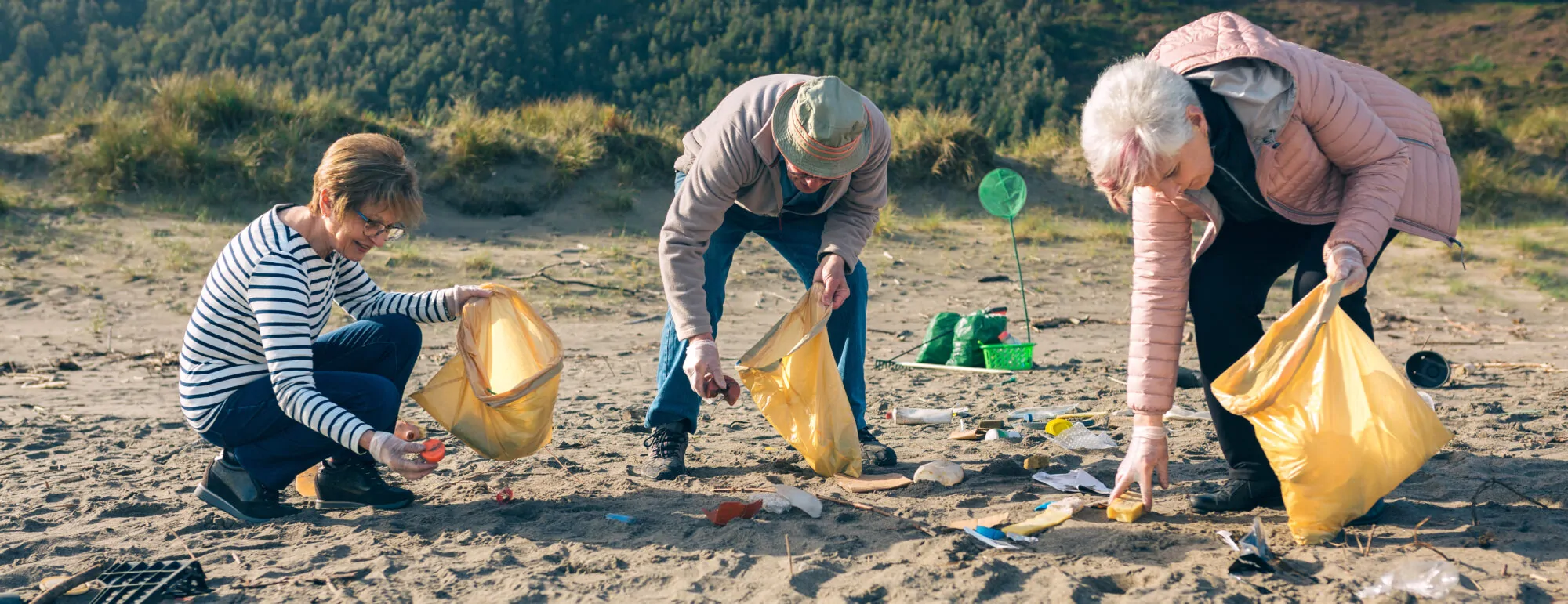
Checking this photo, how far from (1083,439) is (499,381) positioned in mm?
1986

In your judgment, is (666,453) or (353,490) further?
(666,453)

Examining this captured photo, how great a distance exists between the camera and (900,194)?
11711mm

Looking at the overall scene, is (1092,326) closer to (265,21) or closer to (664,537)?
(664,537)

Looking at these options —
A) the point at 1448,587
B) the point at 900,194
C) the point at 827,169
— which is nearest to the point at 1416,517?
the point at 1448,587

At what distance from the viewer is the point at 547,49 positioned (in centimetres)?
2623

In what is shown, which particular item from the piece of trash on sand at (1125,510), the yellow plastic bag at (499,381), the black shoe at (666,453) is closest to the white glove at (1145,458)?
the piece of trash on sand at (1125,510)

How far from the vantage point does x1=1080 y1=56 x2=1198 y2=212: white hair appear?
89.2 inches

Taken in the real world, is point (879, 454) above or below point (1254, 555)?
below

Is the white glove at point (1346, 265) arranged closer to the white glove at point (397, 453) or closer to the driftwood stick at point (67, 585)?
the white glove at point (397, 453)

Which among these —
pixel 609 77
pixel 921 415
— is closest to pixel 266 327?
pixel 921 415

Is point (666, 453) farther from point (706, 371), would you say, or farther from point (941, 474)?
point (941, 474)

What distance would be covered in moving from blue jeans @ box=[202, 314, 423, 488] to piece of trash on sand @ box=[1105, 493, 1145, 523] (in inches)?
77.5

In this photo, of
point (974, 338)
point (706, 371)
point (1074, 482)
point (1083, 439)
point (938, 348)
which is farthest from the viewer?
point (938, 348)

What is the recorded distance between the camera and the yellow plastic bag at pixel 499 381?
320 centimetres
